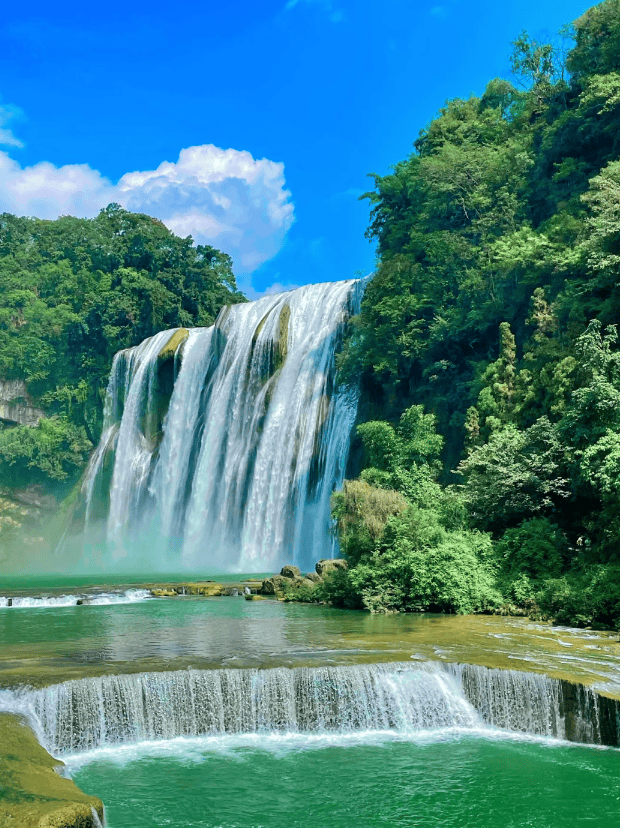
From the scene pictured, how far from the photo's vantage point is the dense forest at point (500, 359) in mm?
18391

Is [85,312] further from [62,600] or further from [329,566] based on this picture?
[329,566]

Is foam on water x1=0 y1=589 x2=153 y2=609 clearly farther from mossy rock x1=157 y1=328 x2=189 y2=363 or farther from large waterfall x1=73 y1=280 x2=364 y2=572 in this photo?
mossy rock x1=157 y1=328 x2=189 y2=363

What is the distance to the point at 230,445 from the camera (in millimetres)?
37938

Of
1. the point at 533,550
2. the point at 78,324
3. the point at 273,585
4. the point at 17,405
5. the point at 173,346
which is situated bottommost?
the point at 273,585

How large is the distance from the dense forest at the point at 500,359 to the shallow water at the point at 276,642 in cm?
158

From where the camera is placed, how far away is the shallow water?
1218 centimetres

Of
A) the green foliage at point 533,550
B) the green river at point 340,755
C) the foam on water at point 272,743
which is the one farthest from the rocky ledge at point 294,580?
the foam on water at point 272,743

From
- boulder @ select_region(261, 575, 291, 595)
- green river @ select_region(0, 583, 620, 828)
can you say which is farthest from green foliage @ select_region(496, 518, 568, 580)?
boulder @ select_region(261, 575, 291, 595)

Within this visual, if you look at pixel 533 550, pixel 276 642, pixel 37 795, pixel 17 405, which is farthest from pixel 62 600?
pixel 17 405

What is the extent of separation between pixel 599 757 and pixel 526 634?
193 inches

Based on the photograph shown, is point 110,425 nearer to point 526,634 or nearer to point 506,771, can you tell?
point 526,634

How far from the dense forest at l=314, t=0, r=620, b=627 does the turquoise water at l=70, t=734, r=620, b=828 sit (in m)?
6.58

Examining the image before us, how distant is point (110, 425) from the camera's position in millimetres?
49812

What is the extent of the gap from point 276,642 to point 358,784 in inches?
205
